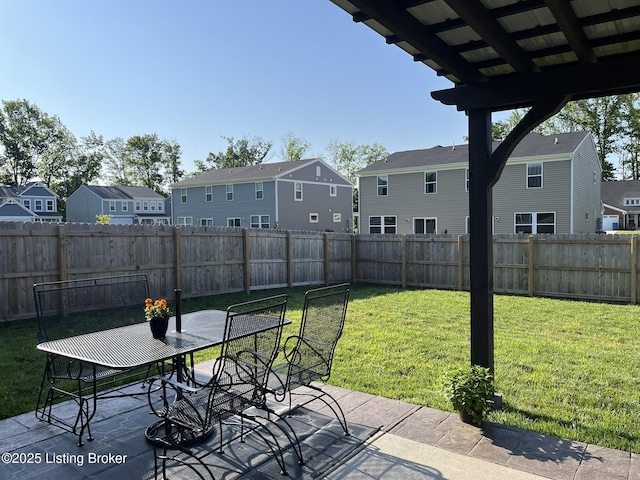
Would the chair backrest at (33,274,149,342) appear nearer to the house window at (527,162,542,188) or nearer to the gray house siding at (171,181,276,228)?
the house window at (527,162,542,188)

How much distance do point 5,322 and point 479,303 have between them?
709 cm

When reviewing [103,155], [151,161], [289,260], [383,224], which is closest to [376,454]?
[289,260]

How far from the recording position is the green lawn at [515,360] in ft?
12.5

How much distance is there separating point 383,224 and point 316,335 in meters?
19.2

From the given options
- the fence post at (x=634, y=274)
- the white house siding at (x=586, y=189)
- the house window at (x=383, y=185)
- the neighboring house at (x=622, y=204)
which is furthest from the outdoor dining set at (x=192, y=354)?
the neighboring house at (x=622, y=204)

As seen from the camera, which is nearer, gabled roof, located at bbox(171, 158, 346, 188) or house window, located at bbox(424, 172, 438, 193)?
house window, located at bbox(424, 172, 438, 193)

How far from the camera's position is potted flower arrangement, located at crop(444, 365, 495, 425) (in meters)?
3.45

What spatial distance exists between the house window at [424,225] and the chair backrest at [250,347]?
18.5 meters

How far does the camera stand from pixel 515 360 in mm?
5375

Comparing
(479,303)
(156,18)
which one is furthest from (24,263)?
(156,18)

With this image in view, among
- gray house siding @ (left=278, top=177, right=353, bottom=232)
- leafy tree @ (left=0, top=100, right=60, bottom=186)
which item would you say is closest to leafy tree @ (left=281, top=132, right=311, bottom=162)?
gray house siding @ (left=278, top=177, right=353, bottom=232)

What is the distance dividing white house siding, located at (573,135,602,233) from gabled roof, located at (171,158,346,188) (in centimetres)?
1425

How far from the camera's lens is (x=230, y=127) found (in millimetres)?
43094

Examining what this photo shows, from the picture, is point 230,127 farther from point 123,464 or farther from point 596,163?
point 123,464
